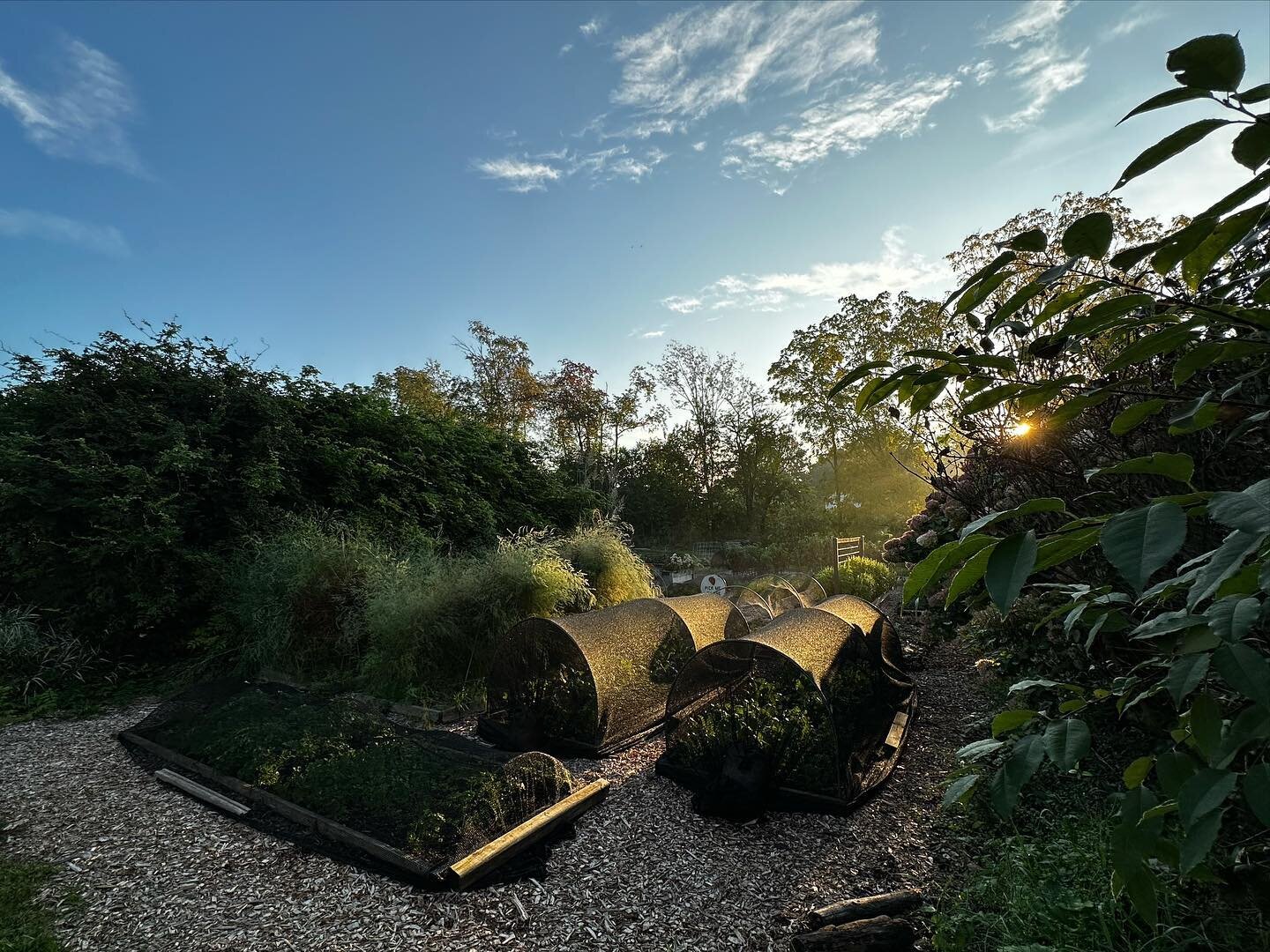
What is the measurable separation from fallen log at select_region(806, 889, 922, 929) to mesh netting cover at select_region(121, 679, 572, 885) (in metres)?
1.49

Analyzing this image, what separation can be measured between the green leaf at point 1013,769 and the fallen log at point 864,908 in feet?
7.86

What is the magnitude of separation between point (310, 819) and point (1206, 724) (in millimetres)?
4178

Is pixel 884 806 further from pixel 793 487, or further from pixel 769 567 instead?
pixel 793 487

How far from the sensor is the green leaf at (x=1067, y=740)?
73cm

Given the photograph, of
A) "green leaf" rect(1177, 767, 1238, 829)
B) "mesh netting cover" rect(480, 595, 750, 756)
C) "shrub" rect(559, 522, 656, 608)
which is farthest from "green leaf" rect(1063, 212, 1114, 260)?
"shrub" rect(559, 522, 656, 608)

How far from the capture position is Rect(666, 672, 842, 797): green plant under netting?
3.72 meters

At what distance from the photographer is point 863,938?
2.43 m

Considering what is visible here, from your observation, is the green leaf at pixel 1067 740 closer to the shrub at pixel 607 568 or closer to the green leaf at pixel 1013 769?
the green leaf at pixel 1013 769

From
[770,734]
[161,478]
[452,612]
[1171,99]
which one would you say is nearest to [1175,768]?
[1171,99]

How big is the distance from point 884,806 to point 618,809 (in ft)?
5.41

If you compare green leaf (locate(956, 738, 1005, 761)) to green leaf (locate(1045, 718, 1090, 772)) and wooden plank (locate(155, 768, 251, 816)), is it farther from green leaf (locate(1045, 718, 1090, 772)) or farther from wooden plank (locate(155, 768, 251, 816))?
wooden plank (locate(155, 768, 251, 816))

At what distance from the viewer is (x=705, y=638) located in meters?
5.67

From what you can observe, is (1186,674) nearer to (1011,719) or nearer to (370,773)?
(1011,719)

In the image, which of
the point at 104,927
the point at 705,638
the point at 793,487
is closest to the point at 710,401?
the point at 793,487
